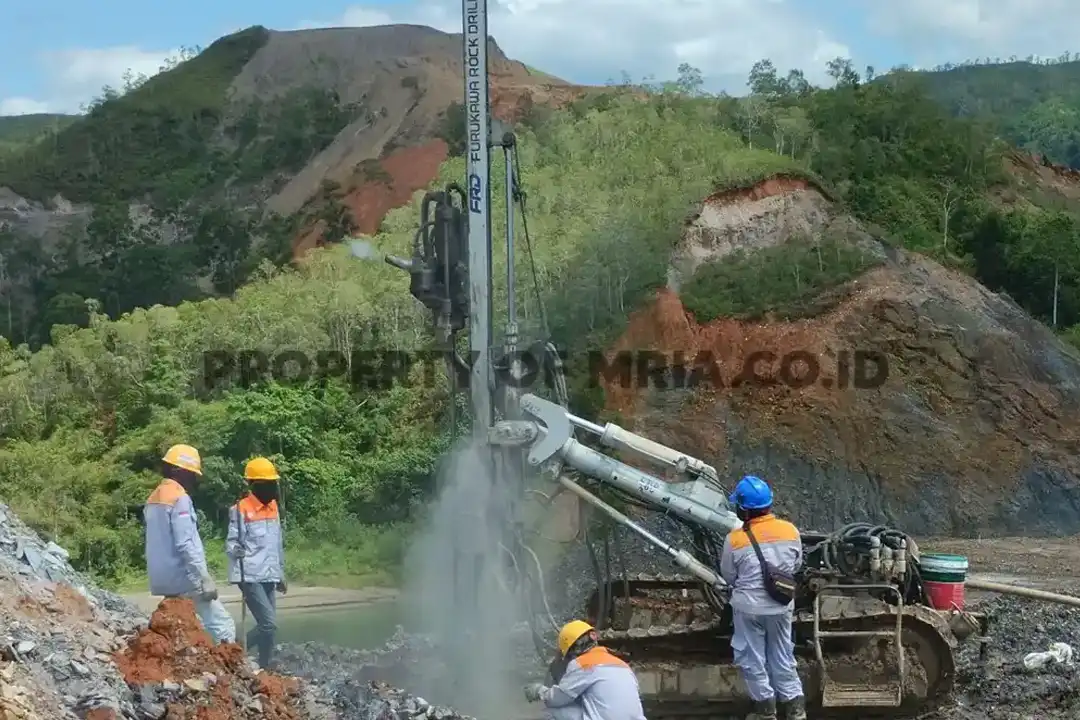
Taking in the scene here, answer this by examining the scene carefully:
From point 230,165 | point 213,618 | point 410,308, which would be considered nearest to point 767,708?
point 213,618

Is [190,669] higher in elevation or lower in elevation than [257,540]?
lower

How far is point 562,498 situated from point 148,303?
38.3 metres

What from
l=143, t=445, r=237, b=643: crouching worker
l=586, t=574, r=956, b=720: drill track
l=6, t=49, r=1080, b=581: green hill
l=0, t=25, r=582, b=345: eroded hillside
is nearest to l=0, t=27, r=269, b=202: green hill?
l=0, t=25, r=582, b=345: eroded hillside

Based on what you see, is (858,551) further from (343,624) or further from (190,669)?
(343,624)

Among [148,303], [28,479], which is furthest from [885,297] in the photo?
[148,303]

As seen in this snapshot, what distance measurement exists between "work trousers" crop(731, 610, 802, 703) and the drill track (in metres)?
0.72

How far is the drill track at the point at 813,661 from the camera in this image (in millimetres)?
7629

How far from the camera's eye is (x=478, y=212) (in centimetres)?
841

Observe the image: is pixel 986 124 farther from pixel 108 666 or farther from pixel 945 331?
pixel 108 666

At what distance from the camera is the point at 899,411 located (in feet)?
74.5

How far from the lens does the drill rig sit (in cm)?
764

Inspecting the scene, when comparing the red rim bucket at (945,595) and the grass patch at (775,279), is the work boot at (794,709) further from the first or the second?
the grass patch at (775,279)

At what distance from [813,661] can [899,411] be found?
1597 cm

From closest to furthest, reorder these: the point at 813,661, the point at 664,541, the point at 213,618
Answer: the point at 213,618 → the point at 813,661 → the point at 664,541
